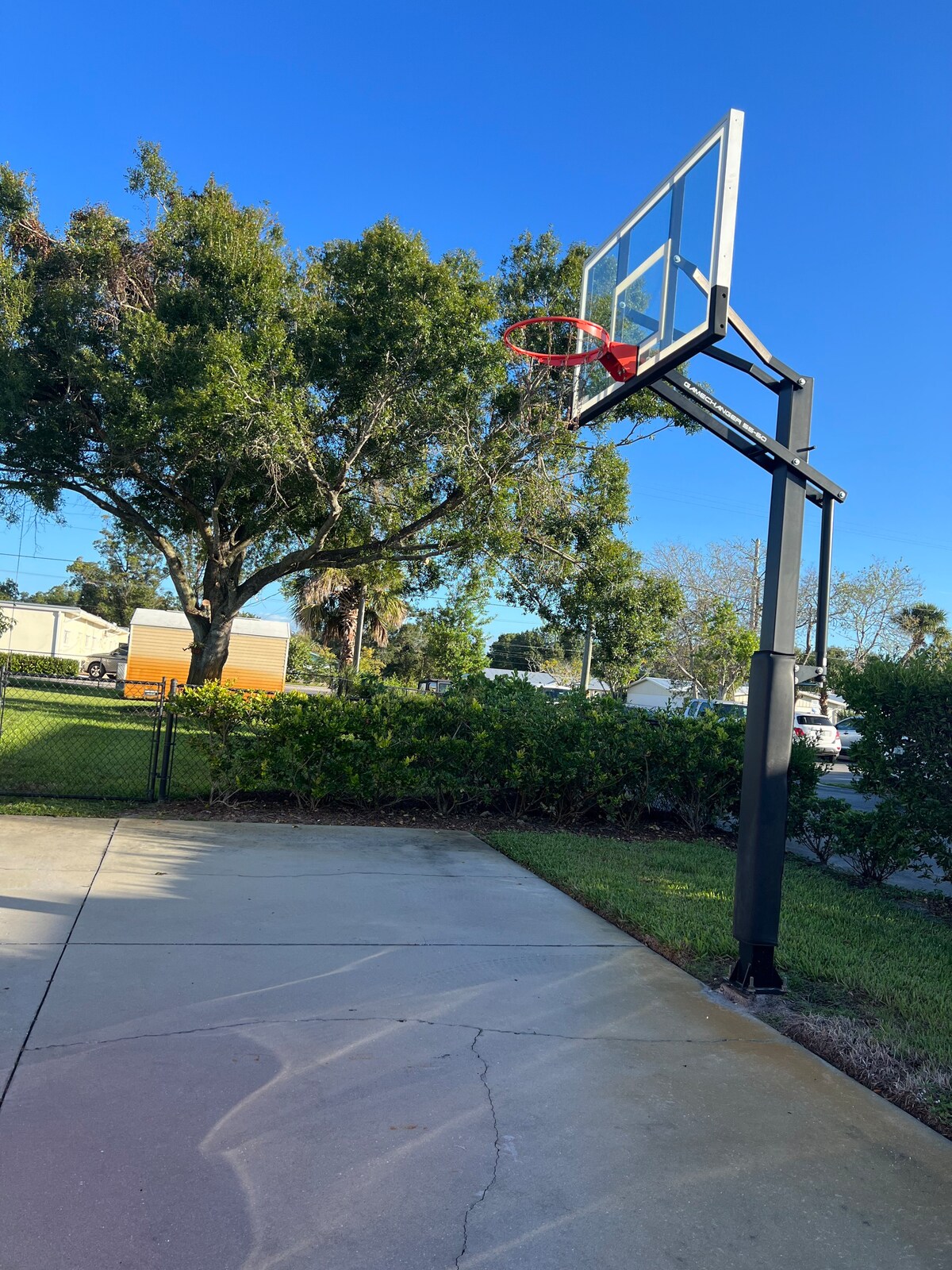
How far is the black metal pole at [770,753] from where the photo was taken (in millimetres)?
4539

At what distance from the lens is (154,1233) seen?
8.11 feet

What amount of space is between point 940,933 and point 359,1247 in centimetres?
508

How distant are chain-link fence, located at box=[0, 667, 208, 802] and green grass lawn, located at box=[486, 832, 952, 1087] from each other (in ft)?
11.4

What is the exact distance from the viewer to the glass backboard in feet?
14.8

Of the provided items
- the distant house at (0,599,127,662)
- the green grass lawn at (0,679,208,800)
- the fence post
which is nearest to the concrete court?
the fence post

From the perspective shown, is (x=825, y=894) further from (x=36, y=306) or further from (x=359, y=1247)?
(x=36, y=306)

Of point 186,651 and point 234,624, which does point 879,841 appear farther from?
point 186,651

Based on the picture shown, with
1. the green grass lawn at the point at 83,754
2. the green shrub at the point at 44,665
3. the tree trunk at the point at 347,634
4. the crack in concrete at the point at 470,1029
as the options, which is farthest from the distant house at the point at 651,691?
the crack in concrete at the point at 470,1029

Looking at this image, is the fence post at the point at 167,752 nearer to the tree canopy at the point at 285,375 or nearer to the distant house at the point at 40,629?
the tree canopy at the point at 285,375

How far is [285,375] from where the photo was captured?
1453 centimetres

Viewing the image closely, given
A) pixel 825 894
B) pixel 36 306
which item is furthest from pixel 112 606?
pixel 825 894

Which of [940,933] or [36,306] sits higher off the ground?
[36,306]

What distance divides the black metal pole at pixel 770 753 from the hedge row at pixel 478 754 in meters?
4.63

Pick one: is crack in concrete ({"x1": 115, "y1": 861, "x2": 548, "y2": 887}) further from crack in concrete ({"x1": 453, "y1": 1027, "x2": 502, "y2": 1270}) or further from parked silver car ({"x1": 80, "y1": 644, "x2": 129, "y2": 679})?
parked silver car ({"x1": 80, "y1": 644, "x2": 129, "y2": 679})
